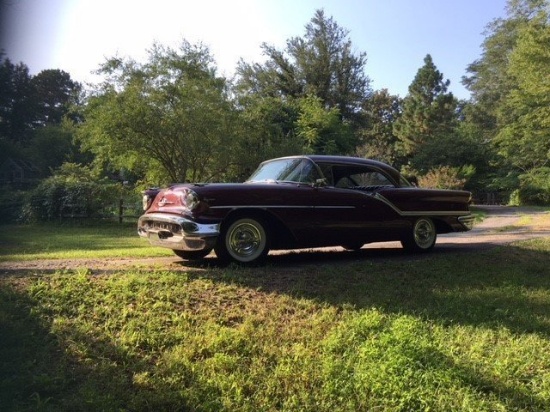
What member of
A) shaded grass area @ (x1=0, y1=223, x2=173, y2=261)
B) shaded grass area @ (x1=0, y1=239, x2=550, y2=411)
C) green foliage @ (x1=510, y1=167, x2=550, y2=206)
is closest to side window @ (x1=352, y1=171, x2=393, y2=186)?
shaded grass area @ (x1=0, y1=239, x2=550, y2=411)

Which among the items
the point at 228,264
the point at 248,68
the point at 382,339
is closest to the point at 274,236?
the point at 228,264

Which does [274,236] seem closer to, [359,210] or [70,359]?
[359,210]

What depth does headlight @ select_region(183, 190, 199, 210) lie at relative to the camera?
568cm

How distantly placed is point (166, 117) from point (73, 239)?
27.1ft

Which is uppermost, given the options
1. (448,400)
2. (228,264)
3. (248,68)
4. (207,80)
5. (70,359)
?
(248,68)

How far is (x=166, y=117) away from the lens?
20.5 meters

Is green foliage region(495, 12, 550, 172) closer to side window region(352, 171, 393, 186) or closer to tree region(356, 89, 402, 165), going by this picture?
tree region(356, 89, 402, 165)

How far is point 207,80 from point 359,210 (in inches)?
656

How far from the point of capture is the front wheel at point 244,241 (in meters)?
5.90

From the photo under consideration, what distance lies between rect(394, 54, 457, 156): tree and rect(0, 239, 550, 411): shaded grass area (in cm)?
4456

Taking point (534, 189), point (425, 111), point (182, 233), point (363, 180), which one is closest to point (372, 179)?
point (363, 180)

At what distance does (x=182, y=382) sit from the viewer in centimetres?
359

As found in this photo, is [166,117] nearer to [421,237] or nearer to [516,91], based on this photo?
[421,237]

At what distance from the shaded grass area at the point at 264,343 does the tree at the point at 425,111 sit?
44.6 meters
